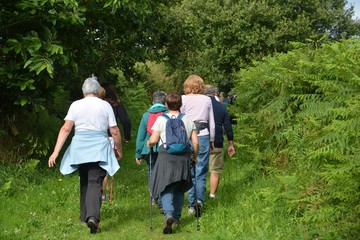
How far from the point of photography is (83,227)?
23.4 ft

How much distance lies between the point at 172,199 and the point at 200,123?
1.45 meters

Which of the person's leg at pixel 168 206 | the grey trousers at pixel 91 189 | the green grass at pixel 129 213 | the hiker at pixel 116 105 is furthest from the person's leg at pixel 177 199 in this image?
the hiker at pixel 116 105

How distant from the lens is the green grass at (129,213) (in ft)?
20.9

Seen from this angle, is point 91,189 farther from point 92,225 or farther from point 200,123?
point 200,123

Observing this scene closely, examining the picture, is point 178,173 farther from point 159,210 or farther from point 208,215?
point 159,210

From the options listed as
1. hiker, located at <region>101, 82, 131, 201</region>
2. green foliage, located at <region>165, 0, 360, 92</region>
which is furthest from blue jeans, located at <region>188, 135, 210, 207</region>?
green foliage, located at <region>165, 0, 360, 92</region>

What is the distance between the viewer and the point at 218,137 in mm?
8625

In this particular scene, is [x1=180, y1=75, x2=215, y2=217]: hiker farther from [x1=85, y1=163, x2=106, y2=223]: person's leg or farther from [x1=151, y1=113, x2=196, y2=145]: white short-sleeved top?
[x1=85, y1=163, x2=106, y2=223]: person's leg

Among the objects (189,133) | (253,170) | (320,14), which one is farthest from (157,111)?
(320,14)

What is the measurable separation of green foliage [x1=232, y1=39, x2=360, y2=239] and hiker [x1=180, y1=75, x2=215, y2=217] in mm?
1017

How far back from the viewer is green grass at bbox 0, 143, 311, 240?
20.9ft

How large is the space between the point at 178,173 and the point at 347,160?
2.49m

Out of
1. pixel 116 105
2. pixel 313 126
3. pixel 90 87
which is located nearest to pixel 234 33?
pixel 116 105

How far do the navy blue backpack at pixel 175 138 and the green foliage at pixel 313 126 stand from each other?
1354 mm
